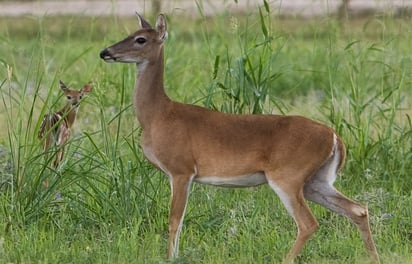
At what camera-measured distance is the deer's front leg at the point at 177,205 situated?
7082mm

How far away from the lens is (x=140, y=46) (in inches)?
289

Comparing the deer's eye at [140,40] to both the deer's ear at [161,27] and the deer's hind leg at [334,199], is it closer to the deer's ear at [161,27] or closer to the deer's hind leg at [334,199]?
the deer's ear at [161,27]

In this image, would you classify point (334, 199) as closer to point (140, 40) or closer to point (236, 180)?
point (236, 180)

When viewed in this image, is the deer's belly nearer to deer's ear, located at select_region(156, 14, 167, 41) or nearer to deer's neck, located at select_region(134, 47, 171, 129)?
deer's neck, located at select_region(134, 47, 171, 129)

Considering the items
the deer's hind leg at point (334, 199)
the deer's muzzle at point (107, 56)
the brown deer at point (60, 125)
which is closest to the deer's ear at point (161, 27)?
the deer's muzzle at point (107, 56)

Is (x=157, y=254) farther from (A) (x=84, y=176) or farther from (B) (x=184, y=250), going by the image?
(A) (x=84, y=176)

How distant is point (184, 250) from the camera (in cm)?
712

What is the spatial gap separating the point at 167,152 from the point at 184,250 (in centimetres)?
57

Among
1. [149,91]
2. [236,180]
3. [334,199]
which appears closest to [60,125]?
[149,91]

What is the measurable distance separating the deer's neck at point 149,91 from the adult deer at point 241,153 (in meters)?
0.01

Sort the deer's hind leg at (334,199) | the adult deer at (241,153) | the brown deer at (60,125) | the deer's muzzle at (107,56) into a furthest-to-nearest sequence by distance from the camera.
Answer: the brown deer at (60,125)
the deer's muzzle at (107,56)
the deer's hind leg at (334,199)
the adult deer at (241,153)

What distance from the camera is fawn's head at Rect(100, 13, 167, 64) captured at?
7.28 meters

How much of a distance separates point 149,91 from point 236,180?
31.2 inches

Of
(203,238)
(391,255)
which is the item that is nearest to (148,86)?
(203,238)
